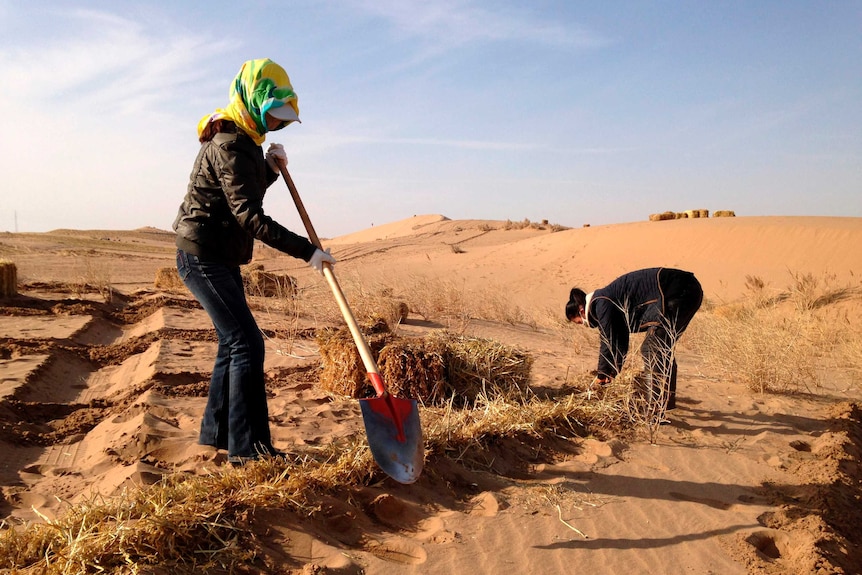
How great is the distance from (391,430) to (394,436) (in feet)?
0.10

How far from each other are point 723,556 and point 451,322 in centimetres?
697

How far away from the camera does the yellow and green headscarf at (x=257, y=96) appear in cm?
309

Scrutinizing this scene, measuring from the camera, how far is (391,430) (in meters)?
3.01

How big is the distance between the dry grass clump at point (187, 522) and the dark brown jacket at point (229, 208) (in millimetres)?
1035

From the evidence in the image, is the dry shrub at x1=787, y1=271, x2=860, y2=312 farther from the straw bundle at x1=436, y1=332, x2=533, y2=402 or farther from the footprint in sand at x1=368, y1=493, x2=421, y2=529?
the footprint in sand at x1=368, y1=493, x2=421, y2=529

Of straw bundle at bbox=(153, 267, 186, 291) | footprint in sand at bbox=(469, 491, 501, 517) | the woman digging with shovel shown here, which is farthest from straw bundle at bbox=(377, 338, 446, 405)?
straw bundle at bbox=(153, 267, 186, 291)

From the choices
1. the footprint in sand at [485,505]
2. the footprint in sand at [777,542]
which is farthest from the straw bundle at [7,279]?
the footprint in sand at [777,542]

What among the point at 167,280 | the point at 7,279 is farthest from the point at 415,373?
the point at 167,280

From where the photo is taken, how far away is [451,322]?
977 centimetres

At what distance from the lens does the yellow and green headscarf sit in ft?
10.1

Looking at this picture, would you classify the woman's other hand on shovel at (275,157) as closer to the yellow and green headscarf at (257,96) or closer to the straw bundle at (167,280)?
the yellow and green headscarf at (257,96)

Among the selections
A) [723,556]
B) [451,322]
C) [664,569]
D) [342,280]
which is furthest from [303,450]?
[451,322]

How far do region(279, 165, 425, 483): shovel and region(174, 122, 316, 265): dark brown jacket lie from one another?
0.35 metres

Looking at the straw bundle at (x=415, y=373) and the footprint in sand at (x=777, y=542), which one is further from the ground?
the straw bundle at (x=415, y=373)
